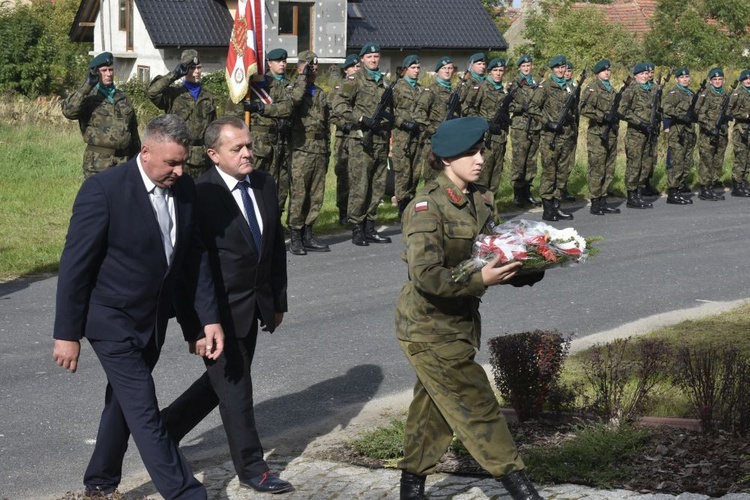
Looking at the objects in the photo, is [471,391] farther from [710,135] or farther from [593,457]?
[710,135]

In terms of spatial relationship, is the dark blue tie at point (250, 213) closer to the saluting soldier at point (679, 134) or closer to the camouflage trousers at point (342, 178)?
the camouflage trousers at point (342, 178)

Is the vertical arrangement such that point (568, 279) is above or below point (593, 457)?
below

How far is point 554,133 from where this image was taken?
55.4 feet

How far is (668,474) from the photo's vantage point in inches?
241

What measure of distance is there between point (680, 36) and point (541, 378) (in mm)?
29930

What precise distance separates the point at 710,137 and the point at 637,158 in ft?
7.51

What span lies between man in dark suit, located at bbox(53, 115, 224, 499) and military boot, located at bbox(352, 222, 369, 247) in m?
8.28

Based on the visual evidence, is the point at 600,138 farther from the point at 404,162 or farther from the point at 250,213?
the point at 250,213

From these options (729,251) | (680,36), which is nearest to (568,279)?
(729,251)

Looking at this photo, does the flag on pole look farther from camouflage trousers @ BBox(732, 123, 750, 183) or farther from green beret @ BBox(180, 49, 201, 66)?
camouflage trousers @ BBox(732, 123, 750, 183)

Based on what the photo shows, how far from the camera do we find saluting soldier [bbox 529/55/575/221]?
1645 cm

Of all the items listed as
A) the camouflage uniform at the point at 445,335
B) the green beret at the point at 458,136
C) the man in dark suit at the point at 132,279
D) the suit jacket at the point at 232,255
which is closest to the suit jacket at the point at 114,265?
the man in dark suit at the point at 132,279

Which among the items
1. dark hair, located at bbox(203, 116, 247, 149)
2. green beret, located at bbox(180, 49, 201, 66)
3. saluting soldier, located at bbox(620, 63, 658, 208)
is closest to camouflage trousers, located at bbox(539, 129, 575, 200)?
saluting soldier, located at bbox(620, 63, 658, 208)

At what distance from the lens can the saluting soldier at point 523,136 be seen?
55.9 ft
